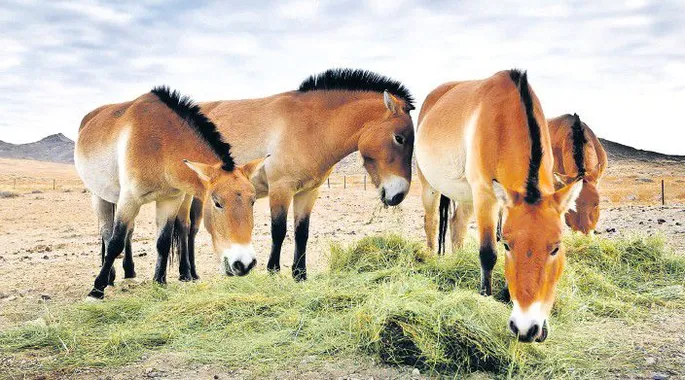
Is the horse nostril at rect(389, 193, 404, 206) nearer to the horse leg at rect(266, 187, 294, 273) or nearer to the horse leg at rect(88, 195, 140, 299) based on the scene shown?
the horse leg at rect(266, 187, 294, 273)

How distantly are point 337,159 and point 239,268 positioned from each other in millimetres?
2670

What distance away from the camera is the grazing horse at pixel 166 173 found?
5555 mm

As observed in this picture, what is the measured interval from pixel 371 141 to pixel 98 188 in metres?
3.95

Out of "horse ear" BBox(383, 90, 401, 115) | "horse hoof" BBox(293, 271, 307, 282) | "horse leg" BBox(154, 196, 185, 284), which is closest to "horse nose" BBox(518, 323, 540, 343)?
"horse hoof" BBox(293, 271, 307, 282)

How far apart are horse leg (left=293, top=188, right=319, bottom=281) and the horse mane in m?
3.40

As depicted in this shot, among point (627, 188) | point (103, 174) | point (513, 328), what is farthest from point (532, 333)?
point (627, 188)

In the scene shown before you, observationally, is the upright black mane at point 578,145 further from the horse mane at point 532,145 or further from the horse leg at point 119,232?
the horse leg at point 119,232

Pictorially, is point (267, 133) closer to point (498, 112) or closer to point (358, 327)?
point (498, 112)

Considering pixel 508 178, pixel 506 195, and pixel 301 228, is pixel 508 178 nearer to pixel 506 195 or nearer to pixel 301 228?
pixel 506 195

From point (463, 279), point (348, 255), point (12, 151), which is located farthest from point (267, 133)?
point (12, 151)

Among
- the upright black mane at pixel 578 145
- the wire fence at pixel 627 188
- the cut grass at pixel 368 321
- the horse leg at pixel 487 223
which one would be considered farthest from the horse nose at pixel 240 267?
the wire fence at pixel 627 188

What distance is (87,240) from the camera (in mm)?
12766

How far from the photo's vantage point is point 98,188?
757 centimetres

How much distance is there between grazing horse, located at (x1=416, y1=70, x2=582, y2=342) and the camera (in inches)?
148
